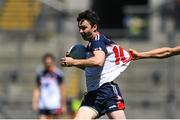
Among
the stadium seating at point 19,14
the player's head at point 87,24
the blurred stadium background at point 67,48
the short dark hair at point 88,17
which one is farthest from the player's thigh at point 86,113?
the stadium seating at point 19,14

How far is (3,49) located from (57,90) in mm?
5698

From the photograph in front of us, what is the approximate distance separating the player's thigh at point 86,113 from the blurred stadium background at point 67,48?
27.9 feet

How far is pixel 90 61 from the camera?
9.18 meters

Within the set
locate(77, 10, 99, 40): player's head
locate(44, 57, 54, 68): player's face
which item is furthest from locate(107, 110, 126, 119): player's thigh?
locate(44, 57, 54, 68): player's face

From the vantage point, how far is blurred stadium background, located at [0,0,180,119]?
1888 cm

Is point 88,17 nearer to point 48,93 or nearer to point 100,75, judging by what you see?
point 100,75

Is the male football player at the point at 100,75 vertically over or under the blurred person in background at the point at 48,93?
over

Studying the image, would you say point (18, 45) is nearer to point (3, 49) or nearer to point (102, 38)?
point (3, 49)

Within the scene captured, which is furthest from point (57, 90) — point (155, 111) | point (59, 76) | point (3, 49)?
point (3, 49)

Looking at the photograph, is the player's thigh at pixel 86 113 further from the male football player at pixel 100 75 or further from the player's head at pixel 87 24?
the player's head at pixel 87 24

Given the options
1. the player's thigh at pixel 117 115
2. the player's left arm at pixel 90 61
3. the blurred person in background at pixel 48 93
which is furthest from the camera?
the blurred person in background at pixel 48 93

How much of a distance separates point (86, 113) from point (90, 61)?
2.48 feet

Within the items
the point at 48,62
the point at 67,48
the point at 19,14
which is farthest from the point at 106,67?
the point at 19,14

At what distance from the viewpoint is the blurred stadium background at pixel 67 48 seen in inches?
743
